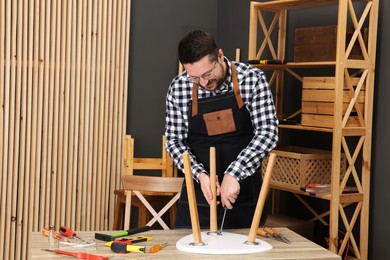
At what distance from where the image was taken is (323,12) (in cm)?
467

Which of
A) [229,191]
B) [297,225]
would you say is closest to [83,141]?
[297,225]

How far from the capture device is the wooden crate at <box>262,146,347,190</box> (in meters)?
4.30

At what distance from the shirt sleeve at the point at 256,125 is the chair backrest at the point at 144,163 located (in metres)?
2.01

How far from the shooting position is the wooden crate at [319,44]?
413cm

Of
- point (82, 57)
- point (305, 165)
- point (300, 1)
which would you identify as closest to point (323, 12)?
point (300, 1)

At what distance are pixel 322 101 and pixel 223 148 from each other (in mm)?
1133

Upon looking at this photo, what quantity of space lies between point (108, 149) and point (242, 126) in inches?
91.5

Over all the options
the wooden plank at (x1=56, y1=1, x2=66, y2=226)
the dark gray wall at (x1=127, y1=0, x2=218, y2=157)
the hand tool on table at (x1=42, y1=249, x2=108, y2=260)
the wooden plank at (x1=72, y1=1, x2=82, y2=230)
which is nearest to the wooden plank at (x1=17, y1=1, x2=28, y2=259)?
the wooden plank at (x1=56, y1=1, x2=66, y2=226)

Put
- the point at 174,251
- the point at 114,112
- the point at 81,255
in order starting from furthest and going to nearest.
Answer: the point at 114,112, the point at 174,251, the point at 81,255

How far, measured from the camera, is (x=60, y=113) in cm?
521

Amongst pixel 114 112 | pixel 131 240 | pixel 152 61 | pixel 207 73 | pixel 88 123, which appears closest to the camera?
pixel 131 240

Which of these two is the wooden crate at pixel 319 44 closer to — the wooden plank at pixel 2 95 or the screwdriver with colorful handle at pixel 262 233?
the screwdriver with colorful handle at pixel 262 233

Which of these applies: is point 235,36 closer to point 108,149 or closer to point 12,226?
point 108,149

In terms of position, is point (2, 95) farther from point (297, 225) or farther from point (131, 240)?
point (131, 240)
